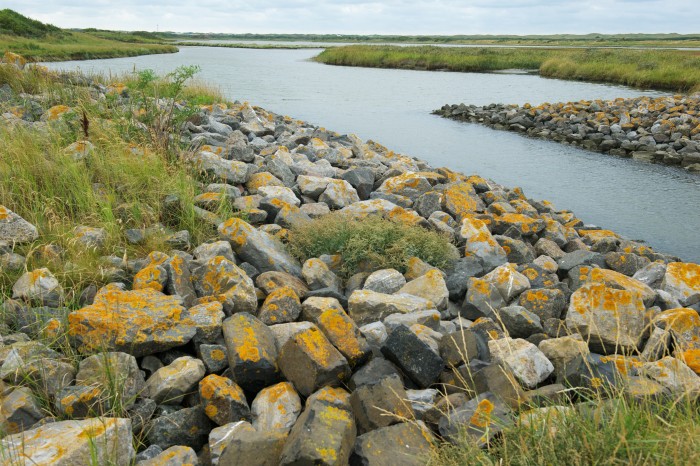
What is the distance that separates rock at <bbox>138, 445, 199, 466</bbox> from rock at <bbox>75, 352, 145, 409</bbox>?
1.31 ft

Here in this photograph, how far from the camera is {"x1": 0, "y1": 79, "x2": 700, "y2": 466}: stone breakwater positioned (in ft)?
A: 8.86

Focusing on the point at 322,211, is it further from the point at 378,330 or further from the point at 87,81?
the point at 87,81

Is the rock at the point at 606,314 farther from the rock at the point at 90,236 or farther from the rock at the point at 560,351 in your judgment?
the rock at the point at 90,236

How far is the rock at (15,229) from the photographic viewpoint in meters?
4.58

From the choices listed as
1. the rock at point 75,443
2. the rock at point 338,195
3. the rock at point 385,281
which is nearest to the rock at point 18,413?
the rock at point 75,443

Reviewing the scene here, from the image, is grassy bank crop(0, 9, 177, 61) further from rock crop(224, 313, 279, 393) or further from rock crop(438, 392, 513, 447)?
rock crop(438, 392, 513, 447)

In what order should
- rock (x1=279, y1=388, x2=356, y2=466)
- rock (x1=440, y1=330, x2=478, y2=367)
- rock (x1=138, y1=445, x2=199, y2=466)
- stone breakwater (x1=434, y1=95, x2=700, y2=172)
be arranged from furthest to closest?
stone breakwater (x1=434, y1=95, x2=700, y2=172) < rock (x1=440, y1=330, x2=478, y2=367) < rock (x1=138, y1=445, x2=199, y2=466) < rock (x1=279, y1=388, x2=356, y2=466)

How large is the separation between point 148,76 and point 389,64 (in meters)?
41.5

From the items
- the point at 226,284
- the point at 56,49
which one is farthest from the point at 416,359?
the point at 56,49

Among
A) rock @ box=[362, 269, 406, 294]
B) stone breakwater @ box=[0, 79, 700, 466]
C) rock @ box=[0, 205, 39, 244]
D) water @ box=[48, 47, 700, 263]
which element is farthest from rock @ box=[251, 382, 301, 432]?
water @ box=[48, 47, 700, 263]

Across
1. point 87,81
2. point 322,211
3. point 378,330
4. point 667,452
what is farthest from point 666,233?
point 87,81

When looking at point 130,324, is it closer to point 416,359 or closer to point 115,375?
point 115,375

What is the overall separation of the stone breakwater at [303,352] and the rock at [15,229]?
1 cm

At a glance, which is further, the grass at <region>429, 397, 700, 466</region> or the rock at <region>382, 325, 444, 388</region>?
the rock at <region>382, 325, 444, 388</region>
